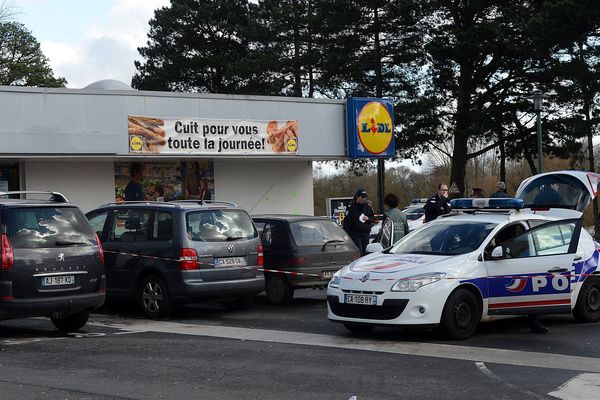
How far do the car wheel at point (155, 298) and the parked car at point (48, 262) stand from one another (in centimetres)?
165

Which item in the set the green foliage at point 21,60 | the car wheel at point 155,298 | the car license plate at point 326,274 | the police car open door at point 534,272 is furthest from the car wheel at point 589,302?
the green foliage at point 21,60

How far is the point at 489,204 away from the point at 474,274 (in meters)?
1.66

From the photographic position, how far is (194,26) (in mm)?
51938

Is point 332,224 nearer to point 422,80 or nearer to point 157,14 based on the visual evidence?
point 422,80

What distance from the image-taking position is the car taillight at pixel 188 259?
13062 mm

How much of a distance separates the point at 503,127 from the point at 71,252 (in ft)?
105

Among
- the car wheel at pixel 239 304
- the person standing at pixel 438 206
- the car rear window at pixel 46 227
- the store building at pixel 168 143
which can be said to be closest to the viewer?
the car rear window at pixel 46 227

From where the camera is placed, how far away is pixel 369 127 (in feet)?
86.7

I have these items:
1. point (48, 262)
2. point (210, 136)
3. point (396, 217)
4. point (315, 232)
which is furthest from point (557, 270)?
point (210, 136)

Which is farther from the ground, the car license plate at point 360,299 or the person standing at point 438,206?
the person standing at point 438,206

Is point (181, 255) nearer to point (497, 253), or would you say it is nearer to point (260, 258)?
point (260, 258)

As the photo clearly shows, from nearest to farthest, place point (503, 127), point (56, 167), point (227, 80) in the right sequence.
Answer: point (56, 167) → point (503, 127) → point (227, 80)

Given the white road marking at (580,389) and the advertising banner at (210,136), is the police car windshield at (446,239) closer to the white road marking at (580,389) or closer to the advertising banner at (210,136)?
the white road marking at (580,389)

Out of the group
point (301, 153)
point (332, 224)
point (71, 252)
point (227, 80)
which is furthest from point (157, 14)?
point (71, 252)
